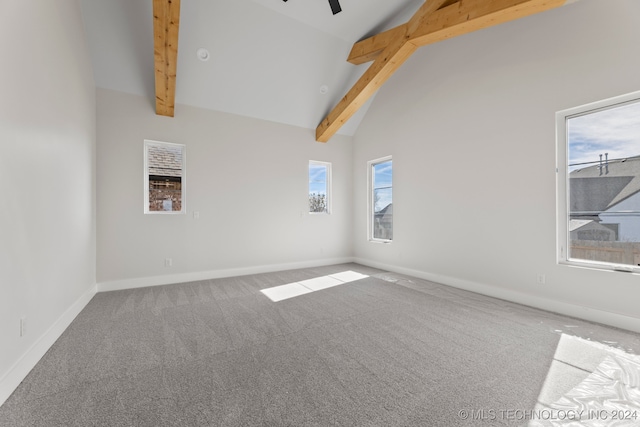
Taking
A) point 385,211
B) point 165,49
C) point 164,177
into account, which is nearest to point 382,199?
point 385,211

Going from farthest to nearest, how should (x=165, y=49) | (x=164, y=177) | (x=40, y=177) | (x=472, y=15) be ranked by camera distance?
1. (x=164, y=177)
2. (x=165, y=49)
3. (x=472, y=15)
4. (x=40, y=177)

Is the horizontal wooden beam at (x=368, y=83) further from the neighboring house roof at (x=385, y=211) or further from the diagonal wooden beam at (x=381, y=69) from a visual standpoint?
the neighboring house roof at (x=385, y=211)

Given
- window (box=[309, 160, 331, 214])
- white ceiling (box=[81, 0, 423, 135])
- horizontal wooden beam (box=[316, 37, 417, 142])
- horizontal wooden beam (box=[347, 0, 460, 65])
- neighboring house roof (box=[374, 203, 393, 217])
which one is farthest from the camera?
window (box=[309, 160, 331, 214])

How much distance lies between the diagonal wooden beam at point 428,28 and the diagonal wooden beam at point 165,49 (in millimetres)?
2784

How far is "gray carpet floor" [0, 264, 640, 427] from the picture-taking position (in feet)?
5.22

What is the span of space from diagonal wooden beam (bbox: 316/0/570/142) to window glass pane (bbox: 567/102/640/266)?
1358mm

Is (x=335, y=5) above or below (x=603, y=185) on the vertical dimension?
above

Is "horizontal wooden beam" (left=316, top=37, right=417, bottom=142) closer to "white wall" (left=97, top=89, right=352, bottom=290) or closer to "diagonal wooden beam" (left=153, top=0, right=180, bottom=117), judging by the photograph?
"white wall" (left=97, top=89, right=352, bottom=290)

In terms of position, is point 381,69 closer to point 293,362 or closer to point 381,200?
point 381,200

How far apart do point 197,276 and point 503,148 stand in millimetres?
5082

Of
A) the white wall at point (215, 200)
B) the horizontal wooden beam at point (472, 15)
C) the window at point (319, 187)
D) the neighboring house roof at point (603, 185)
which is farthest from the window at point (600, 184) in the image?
the window at point (319, 187)

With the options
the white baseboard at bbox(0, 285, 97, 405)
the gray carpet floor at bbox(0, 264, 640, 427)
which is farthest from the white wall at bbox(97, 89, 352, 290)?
the white baseboard at bbox(0, 285, 97, 405)

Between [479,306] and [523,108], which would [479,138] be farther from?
[479,306]

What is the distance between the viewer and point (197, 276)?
4680 millimetres
